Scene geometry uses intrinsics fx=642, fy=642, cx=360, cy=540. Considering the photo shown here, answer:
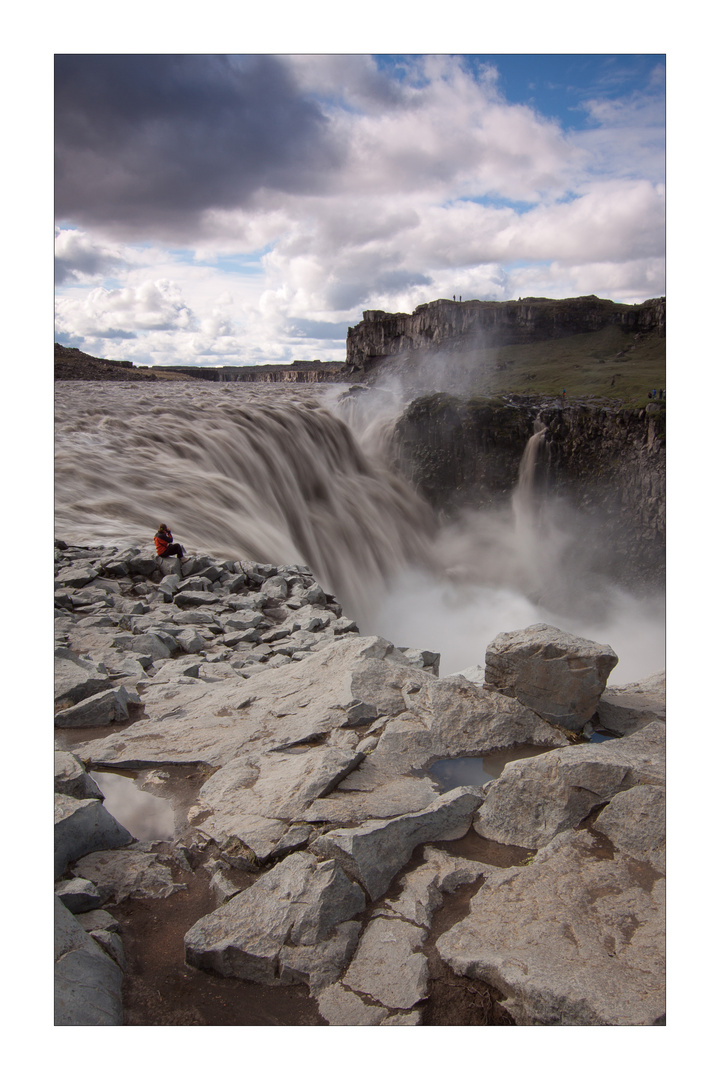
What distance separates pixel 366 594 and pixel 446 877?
392 inches

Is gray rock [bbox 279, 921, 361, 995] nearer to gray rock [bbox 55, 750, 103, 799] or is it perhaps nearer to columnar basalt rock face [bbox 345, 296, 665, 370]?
gray rock [bbox 55, 750, 103, 799]

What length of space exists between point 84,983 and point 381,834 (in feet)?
3.95

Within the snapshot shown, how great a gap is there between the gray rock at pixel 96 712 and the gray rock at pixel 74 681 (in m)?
0.11

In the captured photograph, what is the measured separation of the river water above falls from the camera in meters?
8.81

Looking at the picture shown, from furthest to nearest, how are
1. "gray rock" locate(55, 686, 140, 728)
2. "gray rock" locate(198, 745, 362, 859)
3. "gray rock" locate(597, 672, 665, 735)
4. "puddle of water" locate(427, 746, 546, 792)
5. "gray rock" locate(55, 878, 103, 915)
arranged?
"gray rock" locate(55, 686, 140, 728), "gray rock" locate(597, 672, 665, 735), "puddle of water" locate(427, 746, 546, 792), "gray rock" locate(198, 745, 362, 859), "gray rock" locate(55, 878, 103, 915)

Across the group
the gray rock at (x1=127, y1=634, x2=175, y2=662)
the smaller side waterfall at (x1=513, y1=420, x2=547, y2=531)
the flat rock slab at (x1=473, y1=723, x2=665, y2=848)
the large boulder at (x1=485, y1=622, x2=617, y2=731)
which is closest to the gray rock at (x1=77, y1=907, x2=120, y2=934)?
the flat rock slab at (x1=473, y1=723, x2=665, y2=848)

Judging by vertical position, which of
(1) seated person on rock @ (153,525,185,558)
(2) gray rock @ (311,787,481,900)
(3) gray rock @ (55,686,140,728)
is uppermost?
(1) seated person on rock @ (153,525,185,558)

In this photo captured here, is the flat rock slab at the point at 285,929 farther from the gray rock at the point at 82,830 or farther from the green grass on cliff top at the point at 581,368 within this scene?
the green grass on cliff top at the point at 581,368

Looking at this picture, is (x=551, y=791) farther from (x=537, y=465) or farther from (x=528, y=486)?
(x=528, y=486)

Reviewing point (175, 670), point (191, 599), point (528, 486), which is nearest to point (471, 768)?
point (175, 670)

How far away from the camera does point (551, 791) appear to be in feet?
9.70

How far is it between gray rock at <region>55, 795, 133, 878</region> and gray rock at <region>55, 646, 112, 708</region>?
1357 mm

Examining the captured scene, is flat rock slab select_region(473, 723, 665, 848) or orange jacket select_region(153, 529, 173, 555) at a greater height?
orange jacket select_region(153, 529, 173, 555)
